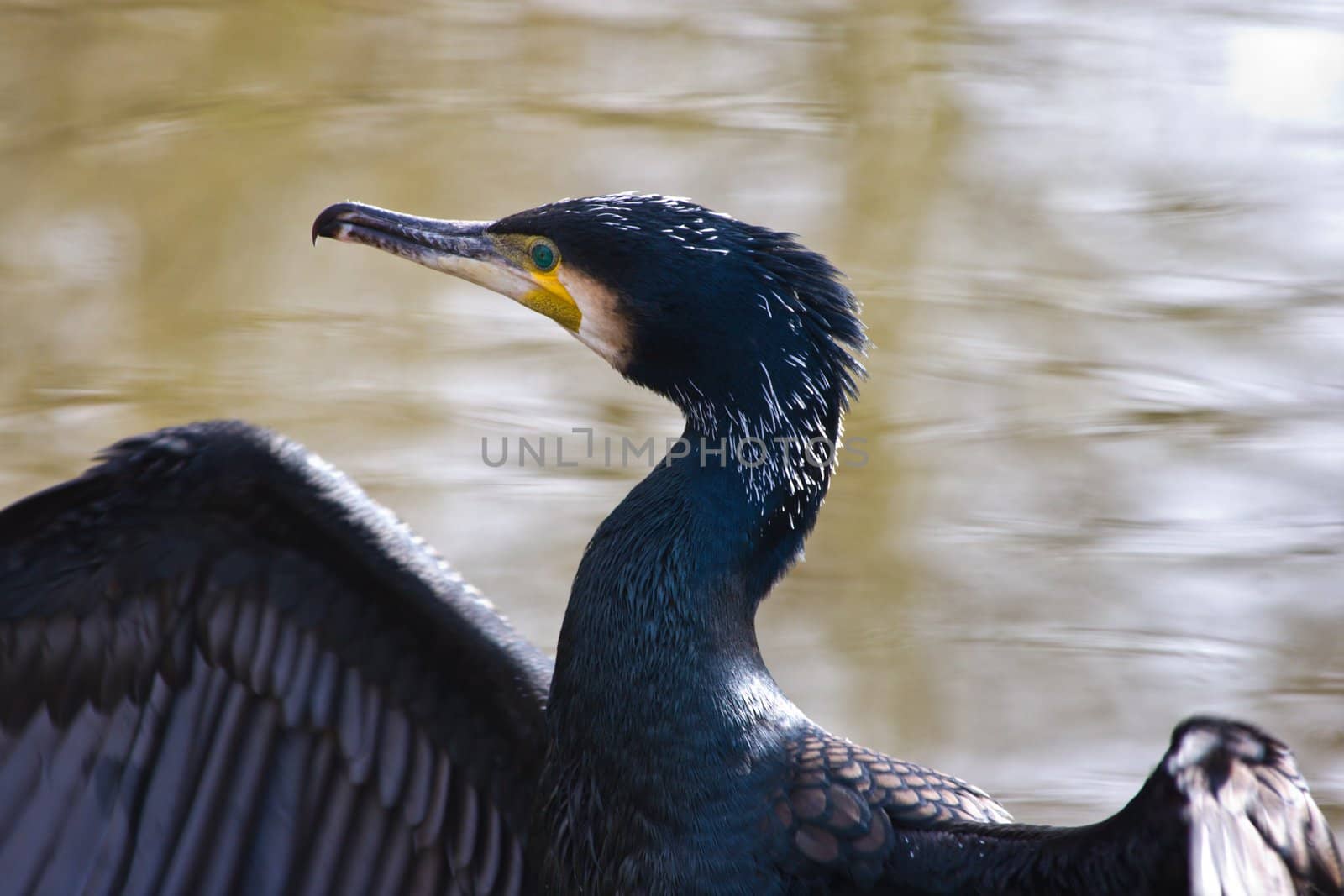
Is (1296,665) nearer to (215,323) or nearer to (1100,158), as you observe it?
(1100,158)

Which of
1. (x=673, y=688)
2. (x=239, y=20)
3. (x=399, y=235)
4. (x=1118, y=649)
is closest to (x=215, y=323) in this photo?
(x=239, y=20)

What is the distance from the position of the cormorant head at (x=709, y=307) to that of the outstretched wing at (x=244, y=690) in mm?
485

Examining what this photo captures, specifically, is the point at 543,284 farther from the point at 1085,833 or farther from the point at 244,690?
the point at 1085,833

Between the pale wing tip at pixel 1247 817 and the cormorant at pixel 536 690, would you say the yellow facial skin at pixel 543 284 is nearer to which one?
the cormorant at pixel 536 690

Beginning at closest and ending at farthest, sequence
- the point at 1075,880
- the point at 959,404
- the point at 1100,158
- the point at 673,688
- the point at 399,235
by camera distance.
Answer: the point at 1075,880 < the point at 673,688 < the point at 399,235 < the point at 959,404 < the point at 1100,158

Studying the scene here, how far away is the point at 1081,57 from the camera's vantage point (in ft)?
18.0

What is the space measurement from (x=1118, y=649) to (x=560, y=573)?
4.24 ft

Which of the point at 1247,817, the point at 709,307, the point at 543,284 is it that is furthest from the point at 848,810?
the point at 543,284

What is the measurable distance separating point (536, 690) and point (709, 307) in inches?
24.4

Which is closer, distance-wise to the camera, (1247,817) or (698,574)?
(1247,817)

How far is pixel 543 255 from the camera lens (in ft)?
6.53

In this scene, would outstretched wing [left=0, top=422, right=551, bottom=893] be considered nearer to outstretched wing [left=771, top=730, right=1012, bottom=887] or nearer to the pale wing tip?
outstretched wing [left=771, top=730, right=1012, bottom=887]

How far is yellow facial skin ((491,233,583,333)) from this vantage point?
1986 mm

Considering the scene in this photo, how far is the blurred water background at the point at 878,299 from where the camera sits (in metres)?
3.94
